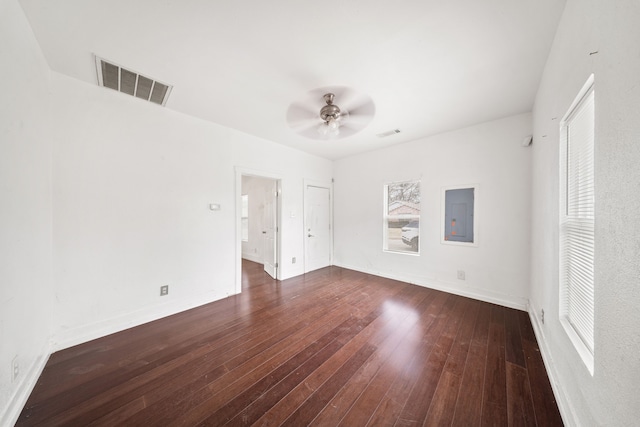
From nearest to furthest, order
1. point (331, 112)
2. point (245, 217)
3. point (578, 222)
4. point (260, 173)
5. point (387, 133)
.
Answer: point (578, 222) < point (331, 112) < point (387, 133) < point (260, 173) < point (245, 217)

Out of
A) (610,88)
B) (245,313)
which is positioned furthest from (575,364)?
(245,313)

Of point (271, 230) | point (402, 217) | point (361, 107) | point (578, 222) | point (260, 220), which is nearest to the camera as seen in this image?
point (578, 222)

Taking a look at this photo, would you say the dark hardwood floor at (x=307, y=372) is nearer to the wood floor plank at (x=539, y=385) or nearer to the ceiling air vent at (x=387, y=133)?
the wood floor plank at (x=539, y=385)

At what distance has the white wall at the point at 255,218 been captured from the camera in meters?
5.38

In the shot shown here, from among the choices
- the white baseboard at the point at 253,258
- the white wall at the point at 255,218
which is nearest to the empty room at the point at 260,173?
the white wall at the point at 255,218

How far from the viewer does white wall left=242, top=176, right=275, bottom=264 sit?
5375 mm

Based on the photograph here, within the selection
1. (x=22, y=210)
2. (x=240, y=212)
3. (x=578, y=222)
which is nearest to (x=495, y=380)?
(x=578, y=222)

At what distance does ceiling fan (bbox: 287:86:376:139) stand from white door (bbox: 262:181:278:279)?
81.1 inches

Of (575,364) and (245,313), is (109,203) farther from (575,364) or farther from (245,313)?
(575,364)

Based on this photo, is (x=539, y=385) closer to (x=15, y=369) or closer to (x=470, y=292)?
(x=470, y=292)

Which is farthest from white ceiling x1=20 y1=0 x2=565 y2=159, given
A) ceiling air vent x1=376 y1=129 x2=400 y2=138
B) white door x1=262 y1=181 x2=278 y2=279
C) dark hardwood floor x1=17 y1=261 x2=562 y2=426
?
dark hardwood floor x1=17 y1=261 x2=562 y2=426

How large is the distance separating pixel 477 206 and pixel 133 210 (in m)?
4.71

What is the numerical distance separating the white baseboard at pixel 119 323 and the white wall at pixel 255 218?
2.52 m

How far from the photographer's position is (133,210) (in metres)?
2.49
